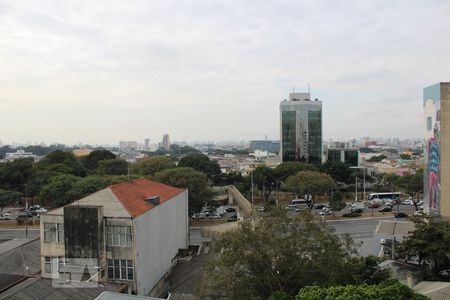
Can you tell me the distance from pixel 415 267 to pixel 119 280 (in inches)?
608

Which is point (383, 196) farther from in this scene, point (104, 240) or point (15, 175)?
point (15, 175)

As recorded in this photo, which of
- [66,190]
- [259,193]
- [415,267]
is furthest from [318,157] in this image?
[415,267]

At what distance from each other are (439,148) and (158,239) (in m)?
21.2

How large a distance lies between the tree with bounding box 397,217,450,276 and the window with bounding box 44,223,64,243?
716 inches

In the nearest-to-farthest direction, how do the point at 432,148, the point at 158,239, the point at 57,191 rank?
the point at 158,239
the point at 432,148
the point at 57,191

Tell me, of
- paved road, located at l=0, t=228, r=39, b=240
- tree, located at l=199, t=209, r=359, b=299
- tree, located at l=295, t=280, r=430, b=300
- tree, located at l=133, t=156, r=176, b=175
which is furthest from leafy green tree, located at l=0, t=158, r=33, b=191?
tree, located at l=295, t=280, r=430, b=300

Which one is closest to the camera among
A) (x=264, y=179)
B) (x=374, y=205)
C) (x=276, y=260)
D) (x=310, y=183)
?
(x=276, y=260)

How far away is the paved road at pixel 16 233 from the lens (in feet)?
125

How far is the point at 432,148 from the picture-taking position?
31.5m

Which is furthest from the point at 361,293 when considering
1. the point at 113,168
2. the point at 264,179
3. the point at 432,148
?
the point at 113,168

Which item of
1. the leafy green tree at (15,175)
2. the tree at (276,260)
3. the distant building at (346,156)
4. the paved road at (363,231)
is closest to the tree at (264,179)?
the paved road at (363,231)

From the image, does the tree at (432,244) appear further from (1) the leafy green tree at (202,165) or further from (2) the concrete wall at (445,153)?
(1) the leafy green tree at (202,165)

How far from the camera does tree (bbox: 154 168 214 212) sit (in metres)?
41.5

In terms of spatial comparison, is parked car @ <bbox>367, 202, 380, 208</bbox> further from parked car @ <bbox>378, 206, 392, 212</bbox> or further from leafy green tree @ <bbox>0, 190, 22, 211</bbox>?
leafy green tree @ <bbox>0, 190, 22, 211</bbox>
